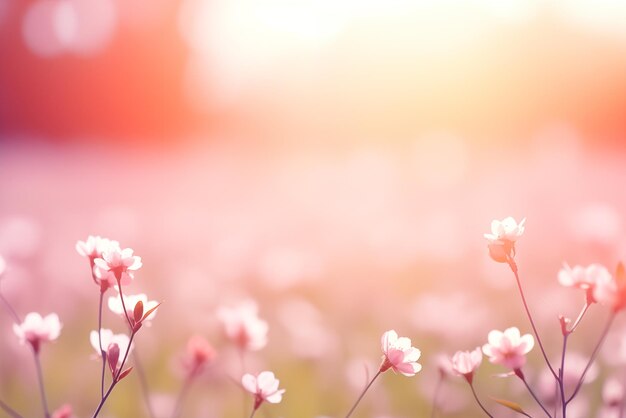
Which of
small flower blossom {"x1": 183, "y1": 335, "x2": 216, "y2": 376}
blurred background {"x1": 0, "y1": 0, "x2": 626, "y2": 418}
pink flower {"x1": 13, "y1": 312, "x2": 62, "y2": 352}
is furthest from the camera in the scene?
blurred background {"x1": 0, "y1": 0, "x2": 626, "y2": 418}

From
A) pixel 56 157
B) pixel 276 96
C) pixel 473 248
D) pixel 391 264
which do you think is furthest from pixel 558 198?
pixel 276 96

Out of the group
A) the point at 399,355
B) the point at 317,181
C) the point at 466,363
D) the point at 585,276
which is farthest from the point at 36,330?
the point at 317,181

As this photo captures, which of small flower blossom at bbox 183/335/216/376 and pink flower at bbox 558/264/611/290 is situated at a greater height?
pink flower at bbox 558/264/611/290

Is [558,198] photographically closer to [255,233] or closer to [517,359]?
[255,233]

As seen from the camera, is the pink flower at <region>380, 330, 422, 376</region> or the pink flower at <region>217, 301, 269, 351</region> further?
the pink flower at <region>217, 301, 269, 351</region>

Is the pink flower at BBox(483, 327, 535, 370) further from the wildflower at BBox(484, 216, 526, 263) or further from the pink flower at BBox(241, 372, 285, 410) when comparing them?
the pink flower at BBox(241, 372, 285, 410)

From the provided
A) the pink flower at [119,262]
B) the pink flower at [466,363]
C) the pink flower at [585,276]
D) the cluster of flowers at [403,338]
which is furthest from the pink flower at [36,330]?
the pink flower at [585,276]

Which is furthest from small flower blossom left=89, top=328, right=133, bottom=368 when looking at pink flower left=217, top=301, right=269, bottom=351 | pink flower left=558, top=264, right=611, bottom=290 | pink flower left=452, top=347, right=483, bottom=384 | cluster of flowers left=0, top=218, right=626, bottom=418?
pink flower left=558, top=264, right=611, bottom=290
